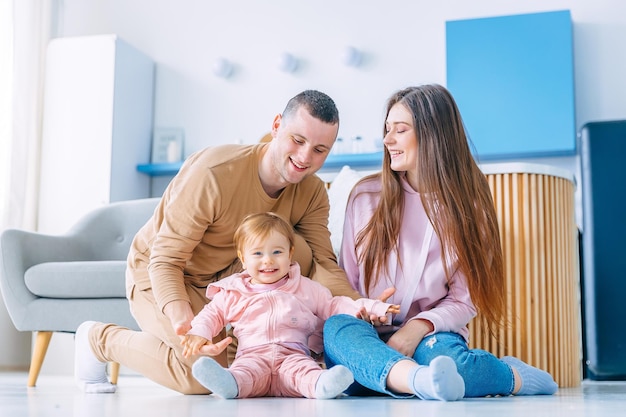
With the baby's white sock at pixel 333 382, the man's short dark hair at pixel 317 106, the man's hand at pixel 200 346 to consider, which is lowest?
the baby's white sock at pixel 333 382

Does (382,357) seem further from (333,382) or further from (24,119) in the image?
(24,119)

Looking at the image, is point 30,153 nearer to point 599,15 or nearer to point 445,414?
point 599,15

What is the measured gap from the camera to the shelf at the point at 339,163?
4348 millimetres

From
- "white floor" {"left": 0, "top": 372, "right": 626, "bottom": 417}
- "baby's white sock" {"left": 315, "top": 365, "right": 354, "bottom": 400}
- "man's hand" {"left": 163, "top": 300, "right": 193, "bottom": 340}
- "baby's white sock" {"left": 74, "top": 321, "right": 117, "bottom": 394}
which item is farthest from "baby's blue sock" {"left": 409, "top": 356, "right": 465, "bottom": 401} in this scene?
"baby's white sock" {"left": 74, "top": 321, "right": 117, "bottom": 394}

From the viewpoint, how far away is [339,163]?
176 inches

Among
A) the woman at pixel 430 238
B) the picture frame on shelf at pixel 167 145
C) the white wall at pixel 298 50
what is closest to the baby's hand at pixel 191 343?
the woman at pixel 430 238

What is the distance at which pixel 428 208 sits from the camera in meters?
2.13

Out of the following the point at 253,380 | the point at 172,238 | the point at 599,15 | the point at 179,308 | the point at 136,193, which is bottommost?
the point at 253,380

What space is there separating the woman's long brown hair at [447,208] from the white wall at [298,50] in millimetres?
2219

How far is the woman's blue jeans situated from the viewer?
1789mm

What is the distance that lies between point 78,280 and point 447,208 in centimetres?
150

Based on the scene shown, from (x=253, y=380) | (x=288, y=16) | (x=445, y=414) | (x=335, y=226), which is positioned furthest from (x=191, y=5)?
(x=445, y=414)

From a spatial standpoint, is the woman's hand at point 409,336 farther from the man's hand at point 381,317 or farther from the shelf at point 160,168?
the shelf at point 160,168

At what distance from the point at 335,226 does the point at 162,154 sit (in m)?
2.31
